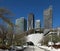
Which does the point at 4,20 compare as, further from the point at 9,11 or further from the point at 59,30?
the point at 59,30

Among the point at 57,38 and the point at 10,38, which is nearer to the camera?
the point at 10,38

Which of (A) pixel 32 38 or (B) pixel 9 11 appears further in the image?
(A) pixel 32 38

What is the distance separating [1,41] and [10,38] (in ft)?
31.5

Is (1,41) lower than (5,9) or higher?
lower

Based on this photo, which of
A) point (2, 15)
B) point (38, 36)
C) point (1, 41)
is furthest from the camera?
point (38, 36)

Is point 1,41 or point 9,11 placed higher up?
point 9,11

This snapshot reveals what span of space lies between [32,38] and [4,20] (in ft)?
347

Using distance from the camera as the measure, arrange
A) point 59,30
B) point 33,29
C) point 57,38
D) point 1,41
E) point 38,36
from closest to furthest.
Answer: point 1,41
point 57,38
point 59,30
point 38,36
point 33,29

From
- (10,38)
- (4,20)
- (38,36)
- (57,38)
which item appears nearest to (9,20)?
(4,20)

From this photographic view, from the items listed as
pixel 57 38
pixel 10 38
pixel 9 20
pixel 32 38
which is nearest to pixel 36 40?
pixel 32 38

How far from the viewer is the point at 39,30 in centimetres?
15050

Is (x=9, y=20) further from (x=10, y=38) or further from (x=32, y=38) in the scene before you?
(x=32, y=38)

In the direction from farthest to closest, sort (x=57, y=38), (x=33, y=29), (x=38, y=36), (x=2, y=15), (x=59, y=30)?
1. (x=33, y=29)
2. (x=38, y=36)
3. (x=59, y=30)
4. (x=57, y=38)
5. (x=2, y=15)

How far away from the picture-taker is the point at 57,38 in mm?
72750
